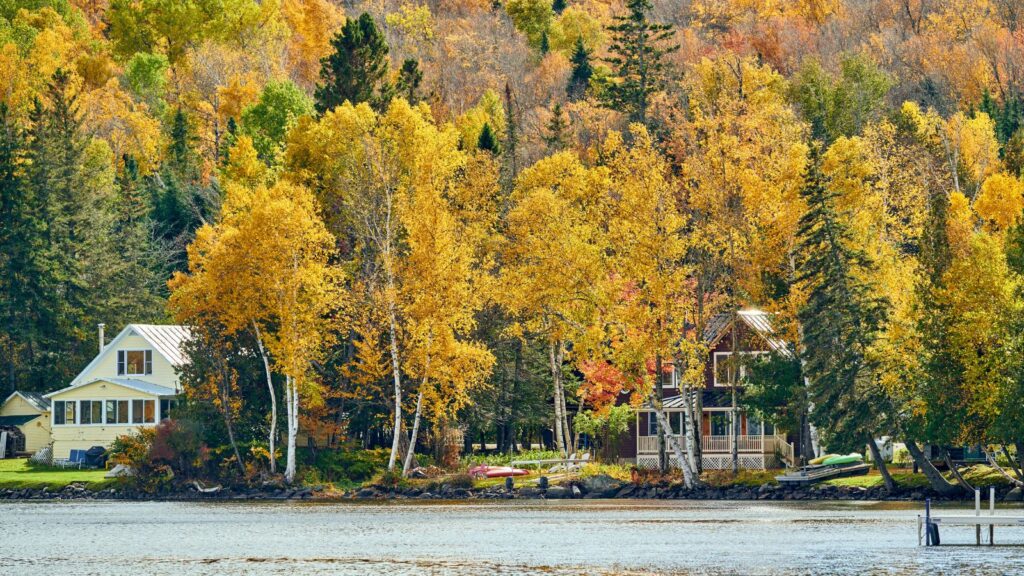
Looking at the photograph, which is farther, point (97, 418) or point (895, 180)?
point (97, 418)

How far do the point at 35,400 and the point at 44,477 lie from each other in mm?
13282

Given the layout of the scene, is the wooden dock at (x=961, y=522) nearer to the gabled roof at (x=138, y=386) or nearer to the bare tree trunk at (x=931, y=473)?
the bare tree trunk at (x=931, y=473)

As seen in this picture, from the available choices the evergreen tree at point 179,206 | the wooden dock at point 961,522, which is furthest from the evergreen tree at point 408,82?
the wooden dock at point 961,522

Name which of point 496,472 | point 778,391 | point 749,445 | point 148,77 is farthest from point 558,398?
point 148,77

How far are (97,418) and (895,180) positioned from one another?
41.7m

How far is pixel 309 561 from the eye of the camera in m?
39.3

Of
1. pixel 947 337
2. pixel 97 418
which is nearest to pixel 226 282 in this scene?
pixel 97 418

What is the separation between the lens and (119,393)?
8456cm

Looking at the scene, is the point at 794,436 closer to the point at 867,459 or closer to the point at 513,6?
the point at 867,459

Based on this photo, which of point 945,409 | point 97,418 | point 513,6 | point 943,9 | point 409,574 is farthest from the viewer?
point 513,6

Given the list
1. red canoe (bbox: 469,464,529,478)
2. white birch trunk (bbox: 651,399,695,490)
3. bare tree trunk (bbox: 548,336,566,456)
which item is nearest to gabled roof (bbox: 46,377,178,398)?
red canoe (bbox: 469,464,529,478)

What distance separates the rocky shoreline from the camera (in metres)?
62.8

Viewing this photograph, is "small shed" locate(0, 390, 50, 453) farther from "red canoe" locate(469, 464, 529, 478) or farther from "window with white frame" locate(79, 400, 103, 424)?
"red canoe" locate(469, 464, 529, 478)

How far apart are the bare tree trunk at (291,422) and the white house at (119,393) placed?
43.3ft
